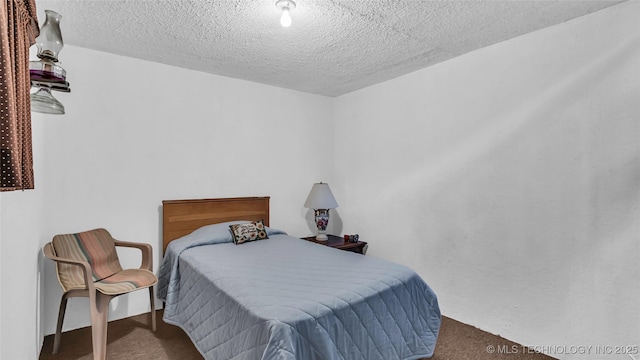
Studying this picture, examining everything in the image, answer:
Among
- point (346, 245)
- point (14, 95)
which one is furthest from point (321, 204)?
point (14, 95)

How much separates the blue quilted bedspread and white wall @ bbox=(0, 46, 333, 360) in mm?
810

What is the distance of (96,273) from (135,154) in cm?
112

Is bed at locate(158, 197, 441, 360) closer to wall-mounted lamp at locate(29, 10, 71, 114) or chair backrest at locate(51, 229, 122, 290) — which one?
chair backrest at locate(51, 229, 122, 290)

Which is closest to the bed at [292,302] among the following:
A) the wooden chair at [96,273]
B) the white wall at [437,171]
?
the wooden chair at [96,273]

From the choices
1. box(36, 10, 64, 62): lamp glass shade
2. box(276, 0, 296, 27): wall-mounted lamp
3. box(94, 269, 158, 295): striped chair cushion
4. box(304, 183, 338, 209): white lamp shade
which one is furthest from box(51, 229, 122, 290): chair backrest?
box(276, 0, 296, 27): wall-mounted lamp

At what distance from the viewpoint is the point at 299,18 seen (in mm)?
2287

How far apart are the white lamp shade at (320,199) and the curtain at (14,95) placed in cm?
302

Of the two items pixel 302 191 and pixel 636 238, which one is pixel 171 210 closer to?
pixel 302 191

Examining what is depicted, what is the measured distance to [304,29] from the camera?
2.45 meters

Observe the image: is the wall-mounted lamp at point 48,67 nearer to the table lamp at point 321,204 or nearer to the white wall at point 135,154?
the white wall at point 135,154

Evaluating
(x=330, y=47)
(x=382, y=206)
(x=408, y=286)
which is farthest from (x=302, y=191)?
(x=408, y=286)

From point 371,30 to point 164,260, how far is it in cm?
275

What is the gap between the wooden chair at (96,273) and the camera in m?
2.24

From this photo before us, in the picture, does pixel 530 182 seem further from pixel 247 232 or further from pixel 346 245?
pixel 247 232
